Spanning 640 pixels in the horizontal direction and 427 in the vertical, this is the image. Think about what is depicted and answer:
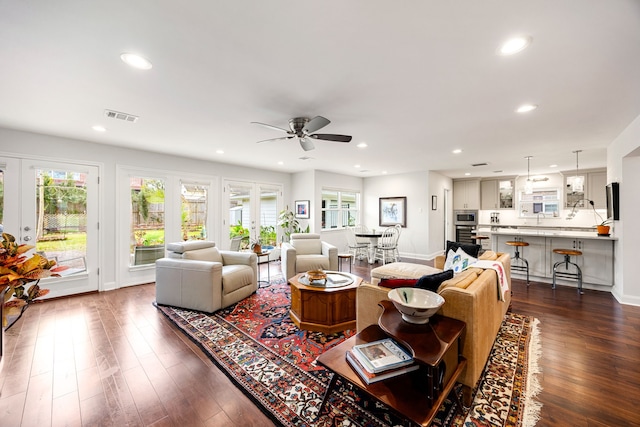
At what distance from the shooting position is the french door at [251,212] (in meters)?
5.96

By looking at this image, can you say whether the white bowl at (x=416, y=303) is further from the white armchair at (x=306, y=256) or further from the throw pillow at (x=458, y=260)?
the white armchair at (x=306, y=256)

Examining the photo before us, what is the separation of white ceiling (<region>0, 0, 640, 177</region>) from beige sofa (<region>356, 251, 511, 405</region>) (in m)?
1.68

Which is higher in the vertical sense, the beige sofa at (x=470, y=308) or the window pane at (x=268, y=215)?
the window pane at (x=268, y=215)

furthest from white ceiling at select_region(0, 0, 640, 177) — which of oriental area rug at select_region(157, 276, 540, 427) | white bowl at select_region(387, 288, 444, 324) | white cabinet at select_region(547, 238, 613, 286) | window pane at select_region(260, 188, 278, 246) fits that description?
window pane at select_region(260, 188, 278, 246)

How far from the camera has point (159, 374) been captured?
82.6 inches

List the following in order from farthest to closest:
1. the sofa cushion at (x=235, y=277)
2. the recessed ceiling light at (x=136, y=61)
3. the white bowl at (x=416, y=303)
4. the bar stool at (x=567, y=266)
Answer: the bar stool at (x=567, y=266)
the sofa cushion at (x=235, y=277)
the recessed ceiling light at (x=136, y=61)
the white bowl at (x=416, y=303)

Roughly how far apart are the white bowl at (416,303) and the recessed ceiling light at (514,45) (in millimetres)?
1756

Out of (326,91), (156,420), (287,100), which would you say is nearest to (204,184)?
(287,100)

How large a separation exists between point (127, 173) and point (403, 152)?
5038 mm

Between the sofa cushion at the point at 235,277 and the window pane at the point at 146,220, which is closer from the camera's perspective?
the sofa cushion at the point at 235,277

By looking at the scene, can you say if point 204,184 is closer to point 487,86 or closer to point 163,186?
point 163,186

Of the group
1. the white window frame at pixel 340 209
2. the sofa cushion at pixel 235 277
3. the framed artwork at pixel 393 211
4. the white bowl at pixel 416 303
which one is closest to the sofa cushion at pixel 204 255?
the sofa cushion at pixel 235 277

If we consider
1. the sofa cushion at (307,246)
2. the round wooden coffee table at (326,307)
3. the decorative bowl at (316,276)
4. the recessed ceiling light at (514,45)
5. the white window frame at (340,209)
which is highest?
the recessed ceiling light at (514,45)

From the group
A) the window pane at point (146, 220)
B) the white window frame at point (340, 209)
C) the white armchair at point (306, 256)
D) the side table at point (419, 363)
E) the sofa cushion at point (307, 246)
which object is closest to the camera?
the side table at point (419, 363)
